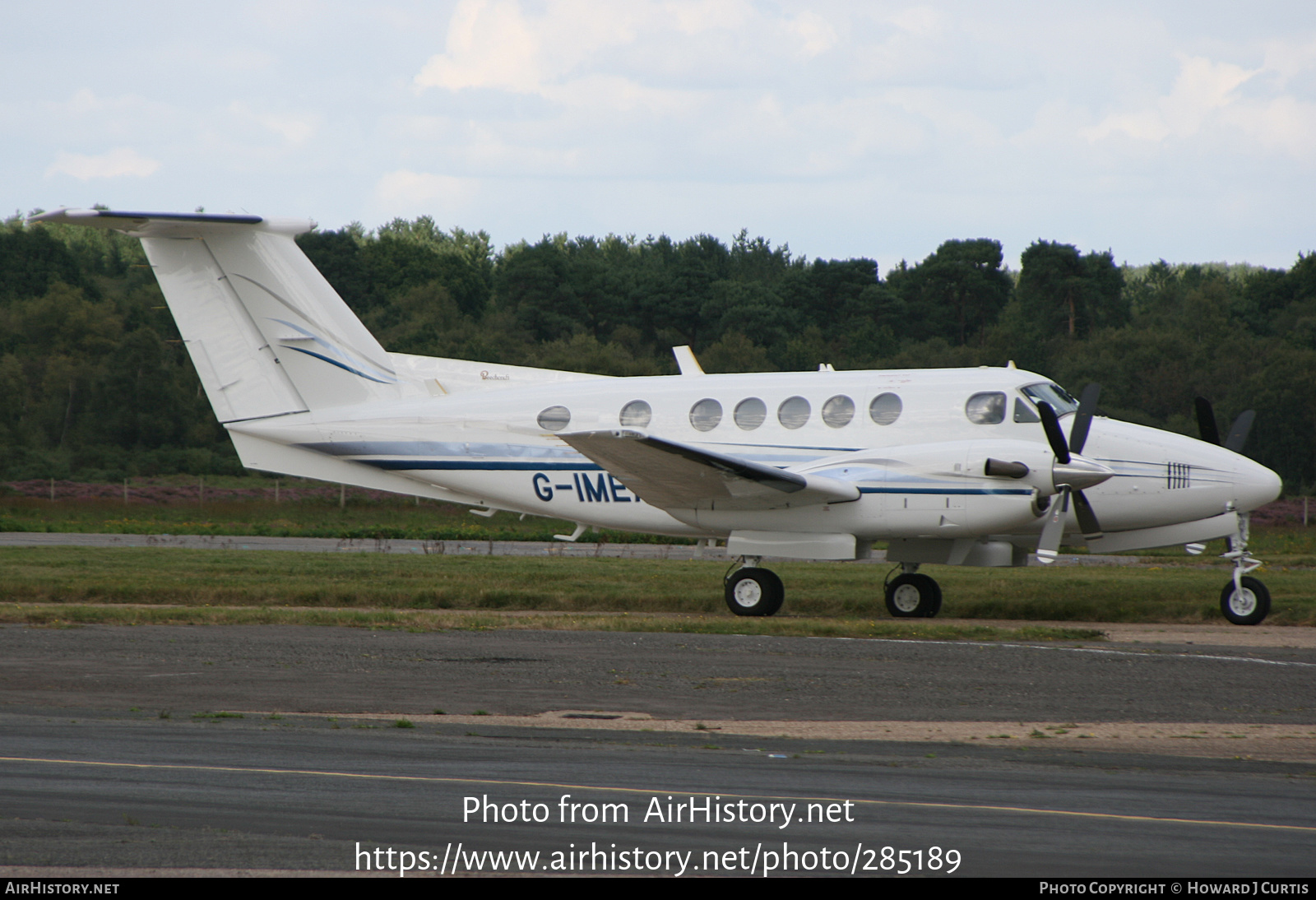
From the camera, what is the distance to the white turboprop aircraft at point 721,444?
16.4 m

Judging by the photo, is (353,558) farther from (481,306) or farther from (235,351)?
(481,306)

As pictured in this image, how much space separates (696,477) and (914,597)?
12.1 ft

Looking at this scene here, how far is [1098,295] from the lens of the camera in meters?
79.4

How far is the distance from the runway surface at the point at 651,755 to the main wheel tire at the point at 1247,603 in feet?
9.45

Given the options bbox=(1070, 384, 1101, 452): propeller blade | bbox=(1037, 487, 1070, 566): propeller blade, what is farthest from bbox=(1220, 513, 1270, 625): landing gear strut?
bbox=(1070, 384, 1101, 452): propeller blade

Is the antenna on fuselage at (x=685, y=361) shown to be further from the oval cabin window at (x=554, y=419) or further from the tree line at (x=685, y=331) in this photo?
the tree line at (x=685, y=331)

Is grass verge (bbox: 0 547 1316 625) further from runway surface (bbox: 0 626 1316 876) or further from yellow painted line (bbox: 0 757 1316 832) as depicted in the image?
yellow painted line (bbox: 0 757 1316 832)

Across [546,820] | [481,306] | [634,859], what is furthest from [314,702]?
[481,306]

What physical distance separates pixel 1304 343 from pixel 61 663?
66.9 m

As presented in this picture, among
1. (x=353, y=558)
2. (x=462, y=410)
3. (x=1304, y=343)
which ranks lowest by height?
(x=353, y=558)

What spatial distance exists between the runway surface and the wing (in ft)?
10.3

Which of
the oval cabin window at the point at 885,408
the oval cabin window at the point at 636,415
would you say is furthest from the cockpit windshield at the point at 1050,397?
the oval cabin window at the point at 636,415

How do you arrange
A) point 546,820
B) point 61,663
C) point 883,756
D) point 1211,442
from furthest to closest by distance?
point 1211,442
point 61,663
point 883,756
point 546,820

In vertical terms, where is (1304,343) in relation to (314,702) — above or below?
above
